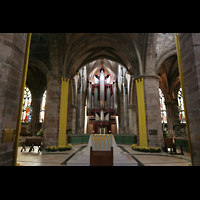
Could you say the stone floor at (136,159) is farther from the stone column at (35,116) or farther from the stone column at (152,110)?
the stone column at (35,116)

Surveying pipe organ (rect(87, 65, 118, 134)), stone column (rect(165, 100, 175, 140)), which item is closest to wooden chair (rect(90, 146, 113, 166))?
stone column (rect(165, 100, 175, 140))

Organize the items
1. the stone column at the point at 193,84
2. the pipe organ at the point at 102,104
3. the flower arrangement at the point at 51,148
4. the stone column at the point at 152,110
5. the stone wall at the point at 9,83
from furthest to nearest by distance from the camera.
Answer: the pipe organ at the point at 102,104
the stone column at the point at 152,110
the flower arrangement at the point at 51,148
the stone column at the point at 193,84
the stone wall at the point at 9,83

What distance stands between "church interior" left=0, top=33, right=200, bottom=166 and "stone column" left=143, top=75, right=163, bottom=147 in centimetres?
6

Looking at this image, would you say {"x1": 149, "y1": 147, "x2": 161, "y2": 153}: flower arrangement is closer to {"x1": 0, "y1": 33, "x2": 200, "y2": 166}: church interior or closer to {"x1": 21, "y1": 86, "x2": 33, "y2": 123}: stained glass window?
{"x1": 0, "y1": 33, "x2": 200, "y2": 166}: church interior

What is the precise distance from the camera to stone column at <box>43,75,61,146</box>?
8.43 m

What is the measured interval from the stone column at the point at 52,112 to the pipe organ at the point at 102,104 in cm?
1171

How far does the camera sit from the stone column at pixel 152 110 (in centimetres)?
827

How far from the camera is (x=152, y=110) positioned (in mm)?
8641

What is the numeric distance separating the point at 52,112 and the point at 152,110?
251 inches

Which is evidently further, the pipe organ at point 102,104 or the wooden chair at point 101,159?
the pipe organ at point 102,104

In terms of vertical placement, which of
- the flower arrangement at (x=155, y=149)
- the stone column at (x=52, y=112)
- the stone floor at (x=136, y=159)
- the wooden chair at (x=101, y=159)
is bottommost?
the stone floor at (x=136, y=159)

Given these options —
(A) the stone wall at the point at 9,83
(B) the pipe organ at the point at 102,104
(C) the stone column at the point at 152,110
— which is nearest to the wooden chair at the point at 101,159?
(A) the stone wall at the point at 9,83
